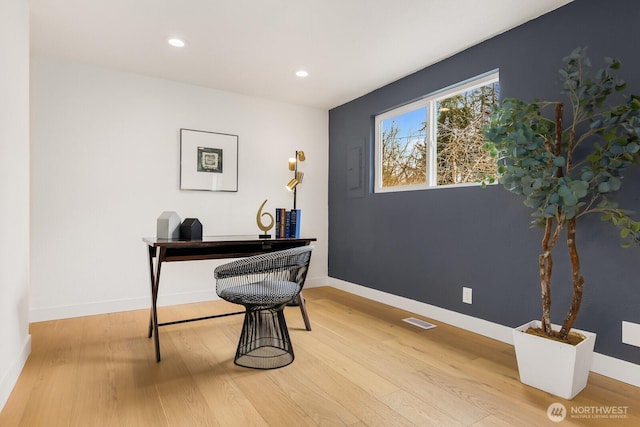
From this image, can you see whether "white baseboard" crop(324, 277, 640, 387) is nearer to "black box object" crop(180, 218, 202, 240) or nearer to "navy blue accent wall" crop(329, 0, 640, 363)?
"navy blue accent wall" crop(329, 0, 640, 363)

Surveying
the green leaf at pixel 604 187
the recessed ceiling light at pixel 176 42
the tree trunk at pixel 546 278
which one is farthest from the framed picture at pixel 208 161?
the green leaf at pixel 604 187

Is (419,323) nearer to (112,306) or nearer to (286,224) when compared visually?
(286,224)

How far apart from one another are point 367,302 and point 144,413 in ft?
7.95

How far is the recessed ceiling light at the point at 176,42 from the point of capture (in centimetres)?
265

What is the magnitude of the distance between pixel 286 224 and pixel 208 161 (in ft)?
4.45

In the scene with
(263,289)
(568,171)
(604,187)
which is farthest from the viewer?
(263,289)

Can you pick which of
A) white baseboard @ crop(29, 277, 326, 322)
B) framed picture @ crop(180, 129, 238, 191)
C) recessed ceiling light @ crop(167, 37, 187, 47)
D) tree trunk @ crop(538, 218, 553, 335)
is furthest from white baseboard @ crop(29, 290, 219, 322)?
tree trunk @ crop(538, 218, 553, 335)

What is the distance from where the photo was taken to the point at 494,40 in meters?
2.60

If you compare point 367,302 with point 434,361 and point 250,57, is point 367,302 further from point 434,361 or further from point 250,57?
point 250,57

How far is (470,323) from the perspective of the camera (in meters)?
2.75

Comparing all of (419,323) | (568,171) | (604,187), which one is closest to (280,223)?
(419,323)

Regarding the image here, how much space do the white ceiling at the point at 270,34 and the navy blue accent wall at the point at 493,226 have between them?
8.2 inches

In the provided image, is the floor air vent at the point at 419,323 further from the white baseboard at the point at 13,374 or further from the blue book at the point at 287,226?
the white baseboard at the point at 13,374

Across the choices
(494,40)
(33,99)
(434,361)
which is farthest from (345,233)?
(33,99)
